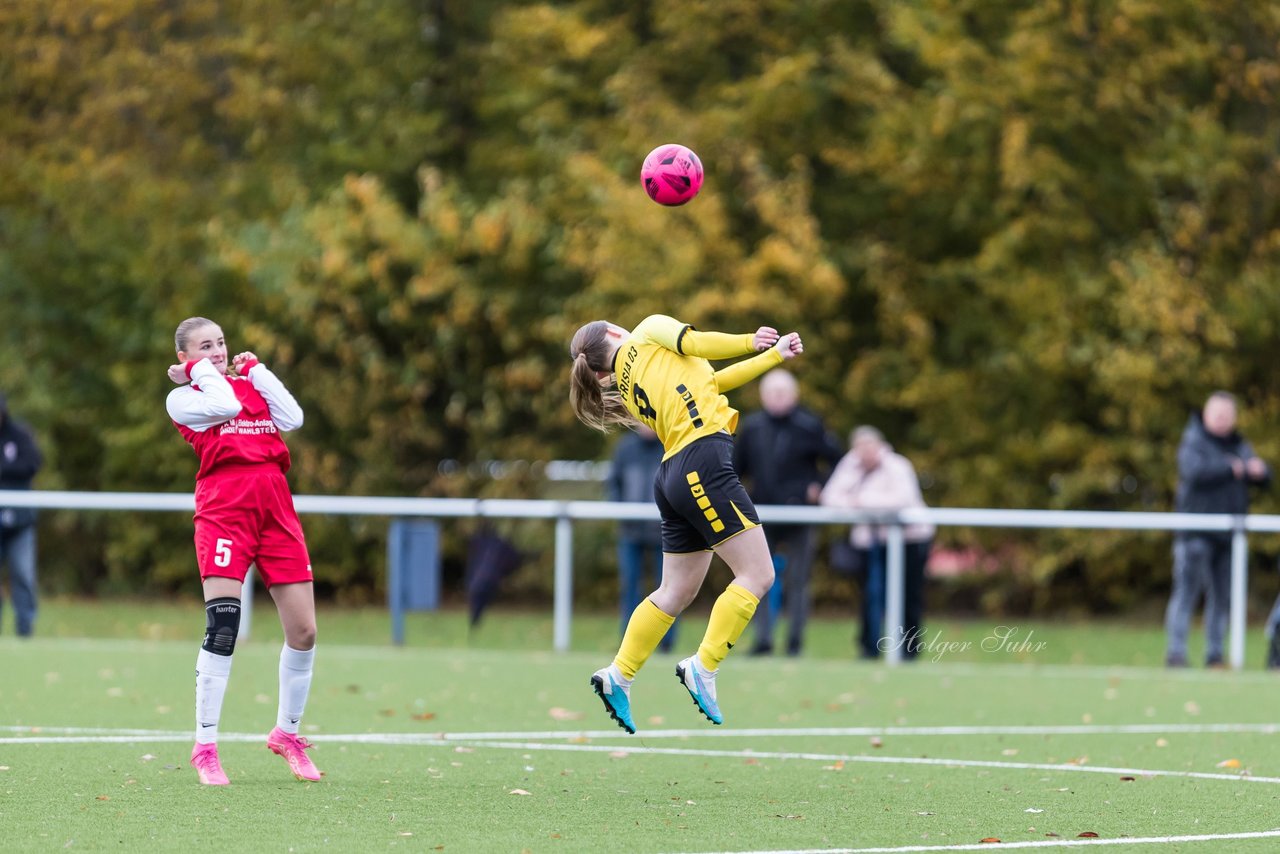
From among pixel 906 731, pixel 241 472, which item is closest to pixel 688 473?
pixel 241 472

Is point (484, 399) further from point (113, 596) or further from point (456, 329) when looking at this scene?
point (113, 596)

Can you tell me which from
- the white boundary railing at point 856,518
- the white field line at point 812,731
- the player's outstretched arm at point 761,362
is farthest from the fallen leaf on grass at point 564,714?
the white boundary railing at point 856,518

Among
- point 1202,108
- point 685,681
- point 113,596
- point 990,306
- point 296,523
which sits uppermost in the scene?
point 1202,108

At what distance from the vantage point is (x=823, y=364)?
2206 centimetres

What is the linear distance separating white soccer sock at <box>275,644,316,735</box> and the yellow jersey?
1.74 meters

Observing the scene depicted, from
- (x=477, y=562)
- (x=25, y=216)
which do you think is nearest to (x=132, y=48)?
(x=25, y=216)

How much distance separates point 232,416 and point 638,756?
274 cm

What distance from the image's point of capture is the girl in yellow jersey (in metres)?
8.34

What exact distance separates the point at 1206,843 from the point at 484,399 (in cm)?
1584

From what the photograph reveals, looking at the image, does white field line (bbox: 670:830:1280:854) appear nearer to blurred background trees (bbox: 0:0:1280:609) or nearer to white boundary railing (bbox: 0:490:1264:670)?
white boundary railing (bbox: 0:490:1264:670)

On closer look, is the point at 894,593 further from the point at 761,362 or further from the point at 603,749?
the point at 761,362

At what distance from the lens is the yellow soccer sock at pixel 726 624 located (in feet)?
27.6

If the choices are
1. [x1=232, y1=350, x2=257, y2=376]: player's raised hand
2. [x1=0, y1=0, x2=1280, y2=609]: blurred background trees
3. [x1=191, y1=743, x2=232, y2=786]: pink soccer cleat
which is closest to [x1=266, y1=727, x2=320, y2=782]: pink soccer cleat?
[x1=191, y1=743, x2=232, y2=786]: pink soccer cleat

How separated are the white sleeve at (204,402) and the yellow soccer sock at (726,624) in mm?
2174
